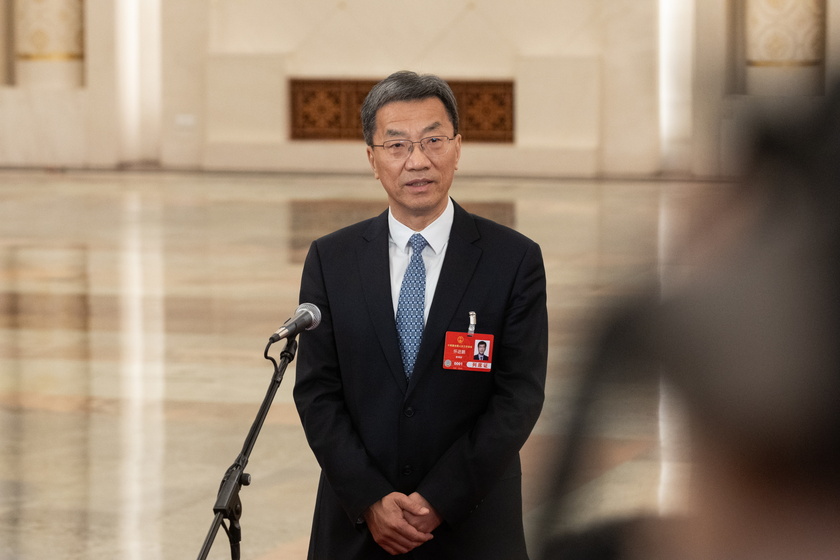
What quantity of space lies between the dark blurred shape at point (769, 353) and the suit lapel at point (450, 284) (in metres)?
1.71

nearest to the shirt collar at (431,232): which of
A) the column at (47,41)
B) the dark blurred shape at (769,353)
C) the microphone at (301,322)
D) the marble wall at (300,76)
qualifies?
the microphone at (301,322)

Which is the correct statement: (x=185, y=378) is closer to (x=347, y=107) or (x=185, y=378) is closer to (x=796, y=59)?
(x=796, y=59)

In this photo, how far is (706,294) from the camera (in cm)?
57

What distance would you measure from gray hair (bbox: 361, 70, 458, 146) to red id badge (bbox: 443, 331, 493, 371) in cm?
41

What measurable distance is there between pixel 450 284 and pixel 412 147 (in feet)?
0.87

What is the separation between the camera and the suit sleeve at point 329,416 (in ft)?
7.44

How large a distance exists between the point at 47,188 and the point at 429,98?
18064 mm

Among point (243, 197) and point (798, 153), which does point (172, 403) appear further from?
point (243, 197)

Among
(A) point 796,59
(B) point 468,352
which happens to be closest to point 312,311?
(B) point 468,352

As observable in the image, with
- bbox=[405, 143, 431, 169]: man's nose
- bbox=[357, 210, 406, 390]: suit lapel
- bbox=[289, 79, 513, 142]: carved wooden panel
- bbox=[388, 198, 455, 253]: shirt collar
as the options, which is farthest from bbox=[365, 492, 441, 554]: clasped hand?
bbox=[289, 79, 513, 142]: carved wooden panel

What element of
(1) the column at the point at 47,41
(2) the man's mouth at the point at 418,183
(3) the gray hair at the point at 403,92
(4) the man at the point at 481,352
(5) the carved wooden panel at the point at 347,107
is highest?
(1) the column at the point at 47,41

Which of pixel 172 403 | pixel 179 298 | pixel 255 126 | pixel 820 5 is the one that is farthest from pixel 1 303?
pixel 255 126

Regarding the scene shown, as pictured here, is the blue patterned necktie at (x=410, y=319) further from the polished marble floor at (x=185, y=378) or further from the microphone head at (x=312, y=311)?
the polished marble floor at (x=185, y=378)

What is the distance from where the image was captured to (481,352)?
2301 millimetres
